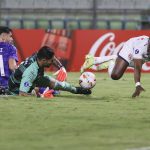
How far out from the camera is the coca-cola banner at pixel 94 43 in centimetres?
2389

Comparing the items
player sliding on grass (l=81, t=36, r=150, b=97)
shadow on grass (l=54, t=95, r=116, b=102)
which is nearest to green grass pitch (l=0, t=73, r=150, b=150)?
shadow on grass (l=54, t=95, r=116, b=102)

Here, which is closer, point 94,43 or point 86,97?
point 86,97

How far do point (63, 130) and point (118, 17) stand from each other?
23.3 metres

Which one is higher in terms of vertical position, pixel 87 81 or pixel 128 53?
pixel 128 53

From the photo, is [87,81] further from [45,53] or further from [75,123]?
[75,123]

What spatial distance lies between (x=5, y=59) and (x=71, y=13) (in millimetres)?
17796

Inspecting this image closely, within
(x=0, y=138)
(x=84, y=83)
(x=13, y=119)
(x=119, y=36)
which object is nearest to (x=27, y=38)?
(x=119, y=36)

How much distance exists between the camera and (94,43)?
2402 cm

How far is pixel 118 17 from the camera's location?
3061 centimetres

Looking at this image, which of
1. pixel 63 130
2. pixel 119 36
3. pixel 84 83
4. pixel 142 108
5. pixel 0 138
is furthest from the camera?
pixel 119 36

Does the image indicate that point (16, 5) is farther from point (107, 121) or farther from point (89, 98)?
point (107, 121)

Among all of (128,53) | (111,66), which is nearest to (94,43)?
(111,66)

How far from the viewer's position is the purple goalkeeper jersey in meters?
13.0

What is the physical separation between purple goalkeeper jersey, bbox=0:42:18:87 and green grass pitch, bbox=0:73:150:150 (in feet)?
3.87
